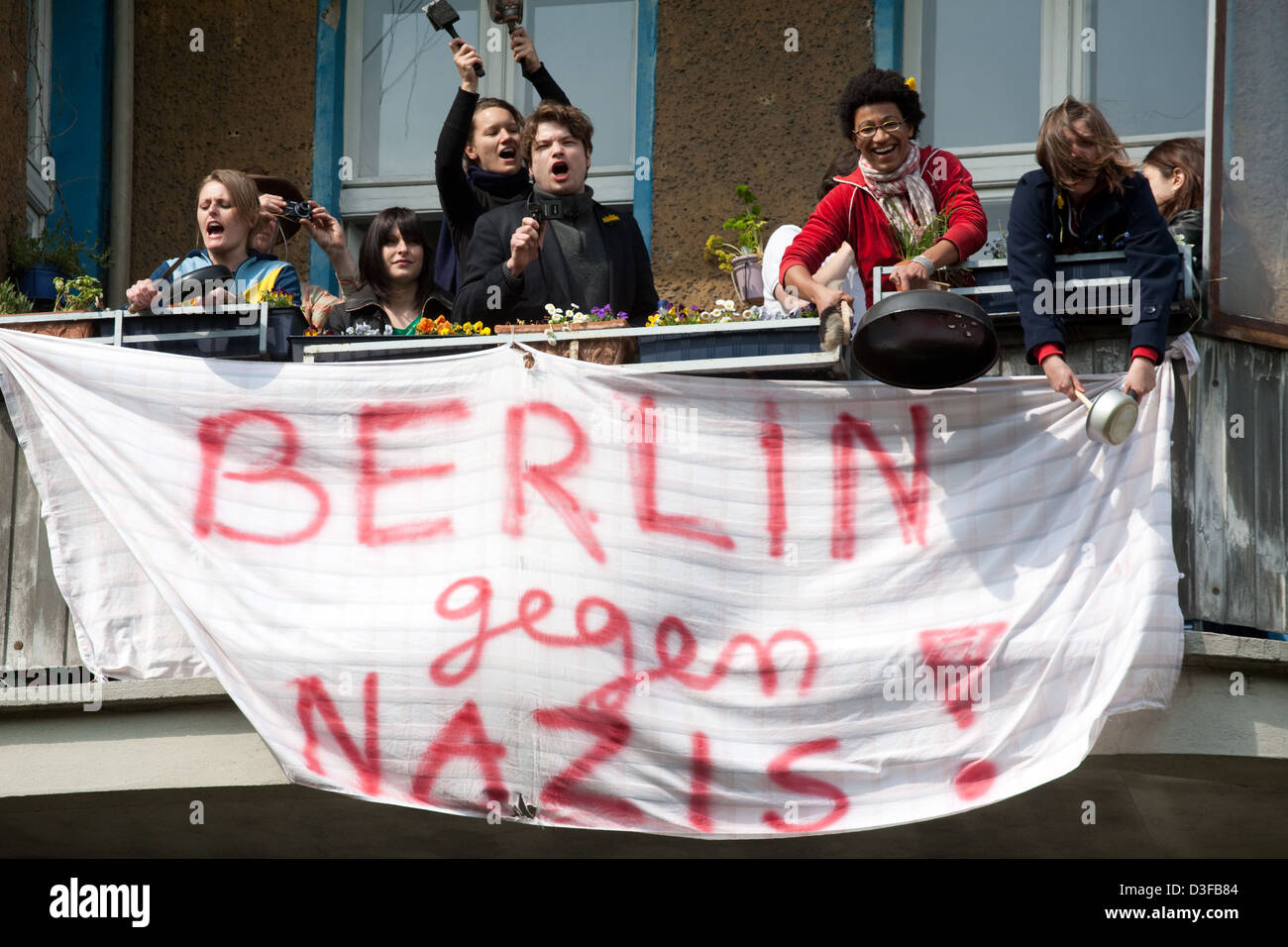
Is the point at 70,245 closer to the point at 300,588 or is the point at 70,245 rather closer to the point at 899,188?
the point at 300,588

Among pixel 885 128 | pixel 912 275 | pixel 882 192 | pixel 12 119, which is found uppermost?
pixel 12 119

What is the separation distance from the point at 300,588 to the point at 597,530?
1.14m

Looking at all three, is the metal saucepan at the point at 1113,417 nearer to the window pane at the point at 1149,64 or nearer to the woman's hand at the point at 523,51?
the woman's hand at the point at 523,51

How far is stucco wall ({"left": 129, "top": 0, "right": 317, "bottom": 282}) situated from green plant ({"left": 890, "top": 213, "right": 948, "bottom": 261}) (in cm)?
439

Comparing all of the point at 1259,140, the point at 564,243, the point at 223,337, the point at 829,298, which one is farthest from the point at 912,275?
the point at 223,337

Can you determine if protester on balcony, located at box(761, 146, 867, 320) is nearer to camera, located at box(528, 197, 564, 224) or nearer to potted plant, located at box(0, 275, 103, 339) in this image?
camera, located at box(528, 197, 564, 224)

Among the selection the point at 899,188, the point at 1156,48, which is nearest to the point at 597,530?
the point at 899,188

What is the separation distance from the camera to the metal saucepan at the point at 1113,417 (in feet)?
24.9

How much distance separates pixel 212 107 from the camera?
11.9 m

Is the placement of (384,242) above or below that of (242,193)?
below

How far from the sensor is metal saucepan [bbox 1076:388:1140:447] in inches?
299

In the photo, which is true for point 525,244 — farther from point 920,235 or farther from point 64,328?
point 64,328

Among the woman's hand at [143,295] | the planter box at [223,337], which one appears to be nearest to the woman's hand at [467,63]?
the planter box at [223,337]

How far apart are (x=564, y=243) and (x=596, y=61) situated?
2914mm
